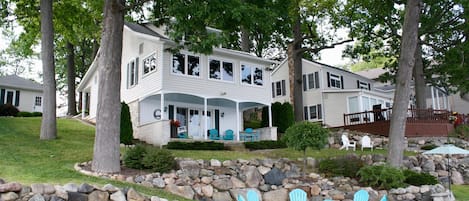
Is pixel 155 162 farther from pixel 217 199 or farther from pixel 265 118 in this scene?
pixel 265 118

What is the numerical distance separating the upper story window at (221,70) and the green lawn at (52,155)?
596cm

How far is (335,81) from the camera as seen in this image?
28.8 m

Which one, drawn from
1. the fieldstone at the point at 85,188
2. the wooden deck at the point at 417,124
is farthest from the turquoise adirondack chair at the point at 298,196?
the wooden deck at the point at 417,124

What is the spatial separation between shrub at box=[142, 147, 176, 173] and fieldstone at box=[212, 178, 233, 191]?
52.6 inches

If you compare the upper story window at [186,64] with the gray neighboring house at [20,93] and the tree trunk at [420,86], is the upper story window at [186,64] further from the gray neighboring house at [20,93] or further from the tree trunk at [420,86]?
the gray neighboring house at [20,93]

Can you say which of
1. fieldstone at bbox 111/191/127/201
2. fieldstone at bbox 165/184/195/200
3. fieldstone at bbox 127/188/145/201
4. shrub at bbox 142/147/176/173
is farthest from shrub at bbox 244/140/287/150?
fieldstone at bbox 111/191/127/201

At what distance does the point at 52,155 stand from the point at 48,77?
13.8 feet

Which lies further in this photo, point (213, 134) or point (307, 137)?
point (213, 134)

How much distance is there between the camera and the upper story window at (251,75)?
21.7 meters

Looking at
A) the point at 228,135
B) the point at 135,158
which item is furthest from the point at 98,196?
the point at 228,135

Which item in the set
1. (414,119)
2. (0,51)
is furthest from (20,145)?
(0,51)

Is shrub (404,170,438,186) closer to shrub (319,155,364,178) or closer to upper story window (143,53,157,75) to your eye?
shrub (319,155,364,178)

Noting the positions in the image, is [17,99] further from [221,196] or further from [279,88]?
[221,196]

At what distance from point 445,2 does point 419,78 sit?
4.86m
